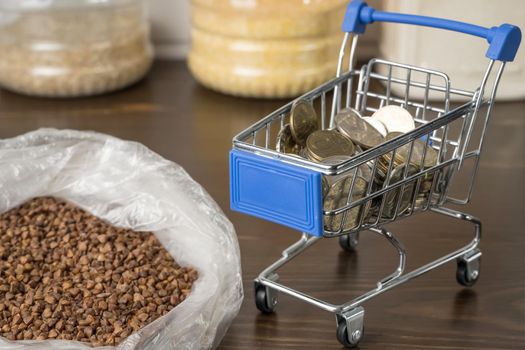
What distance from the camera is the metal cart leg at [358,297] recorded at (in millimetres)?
1114

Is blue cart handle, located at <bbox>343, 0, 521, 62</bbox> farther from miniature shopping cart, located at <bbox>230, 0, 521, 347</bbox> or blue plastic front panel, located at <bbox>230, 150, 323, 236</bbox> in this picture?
blue plastic front panel, located at <bbox>230, 150, 323, 236</bbox>

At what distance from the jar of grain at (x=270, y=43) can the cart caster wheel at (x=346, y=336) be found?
825 millimetres

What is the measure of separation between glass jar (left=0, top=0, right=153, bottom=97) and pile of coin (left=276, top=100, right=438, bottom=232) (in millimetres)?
827

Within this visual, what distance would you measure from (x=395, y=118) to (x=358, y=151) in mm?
71

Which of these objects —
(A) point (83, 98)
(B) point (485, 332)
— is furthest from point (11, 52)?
(B) point (485, 332)

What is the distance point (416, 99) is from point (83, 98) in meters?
0.68

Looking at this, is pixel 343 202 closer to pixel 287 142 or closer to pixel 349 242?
pixel 287 142

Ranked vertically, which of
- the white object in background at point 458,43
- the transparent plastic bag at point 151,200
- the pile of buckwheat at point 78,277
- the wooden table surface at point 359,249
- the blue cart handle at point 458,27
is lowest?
the wooden table surface at point 359,249

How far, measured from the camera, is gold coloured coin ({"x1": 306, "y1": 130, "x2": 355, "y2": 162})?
1.12 m

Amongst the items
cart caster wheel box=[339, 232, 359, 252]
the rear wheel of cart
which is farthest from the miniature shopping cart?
cart caster wheel box=[339, 232, 359, 252]

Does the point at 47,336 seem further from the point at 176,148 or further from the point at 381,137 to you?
the point at 176,148

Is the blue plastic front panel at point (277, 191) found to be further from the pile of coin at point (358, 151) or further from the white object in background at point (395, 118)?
the white object in background at point (395, 118)

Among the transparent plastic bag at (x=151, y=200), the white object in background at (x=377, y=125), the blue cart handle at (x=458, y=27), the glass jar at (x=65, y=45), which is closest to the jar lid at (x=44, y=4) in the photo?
the glass jar at (x=65, y=45)

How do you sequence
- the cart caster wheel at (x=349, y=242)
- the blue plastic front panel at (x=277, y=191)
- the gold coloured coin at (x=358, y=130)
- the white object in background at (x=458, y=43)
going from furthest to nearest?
1. the white object in background at (x=458, y=43)
2. the cart caster wheel at (x=349, y=242)
3. the gold coloured coin at (x=358, y=130)
4. the blue plastic front panel at (x=277, y=191)
